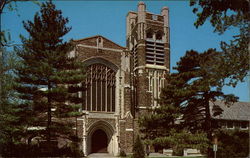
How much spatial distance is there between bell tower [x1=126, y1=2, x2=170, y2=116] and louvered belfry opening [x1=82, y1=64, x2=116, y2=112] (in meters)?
3.58

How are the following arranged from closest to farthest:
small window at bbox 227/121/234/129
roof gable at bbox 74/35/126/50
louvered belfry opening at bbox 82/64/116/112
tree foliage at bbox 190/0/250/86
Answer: tree foliage at bbox 190/0/250/86, louvered belfry opening at bbox 82/64/116/112, roof gable at bbox 74/35/126/50, small window at bbox 227/121/234/129

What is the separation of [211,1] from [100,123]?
2088cm

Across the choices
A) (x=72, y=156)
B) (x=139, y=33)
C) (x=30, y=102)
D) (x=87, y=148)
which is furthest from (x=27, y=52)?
(x=139, y=33)

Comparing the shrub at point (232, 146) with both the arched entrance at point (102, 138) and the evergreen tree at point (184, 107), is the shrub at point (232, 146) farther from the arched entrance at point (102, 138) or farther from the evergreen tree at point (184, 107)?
the arched entrance at point (102, 138)

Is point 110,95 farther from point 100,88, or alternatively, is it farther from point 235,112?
point 235,112

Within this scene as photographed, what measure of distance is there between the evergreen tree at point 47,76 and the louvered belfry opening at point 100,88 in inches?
425

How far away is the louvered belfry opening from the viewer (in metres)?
30.5

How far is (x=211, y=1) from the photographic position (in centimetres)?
1253

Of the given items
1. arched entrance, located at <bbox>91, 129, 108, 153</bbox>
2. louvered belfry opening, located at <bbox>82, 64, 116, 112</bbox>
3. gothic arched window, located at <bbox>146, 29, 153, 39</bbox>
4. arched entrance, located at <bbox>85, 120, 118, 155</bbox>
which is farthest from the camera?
gothic arched window, located at <bbox>146, 29, 153, 39</bbox>

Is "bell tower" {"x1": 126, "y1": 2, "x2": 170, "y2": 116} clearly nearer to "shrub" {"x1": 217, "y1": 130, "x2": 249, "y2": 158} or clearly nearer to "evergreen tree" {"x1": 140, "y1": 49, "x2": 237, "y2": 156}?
"evergreen tree" {"x1": 140, "y1": 49, "x2": 237, "y2": 156}

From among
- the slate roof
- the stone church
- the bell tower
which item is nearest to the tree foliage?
the stone church

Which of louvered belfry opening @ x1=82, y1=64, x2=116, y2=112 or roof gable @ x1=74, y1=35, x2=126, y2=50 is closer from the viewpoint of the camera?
louvered belfry opening @ x1=82, y1=64, x2=116, y2=112

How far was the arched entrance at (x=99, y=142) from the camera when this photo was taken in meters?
30.8

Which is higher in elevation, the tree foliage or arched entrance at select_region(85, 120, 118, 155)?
the tree foliage
